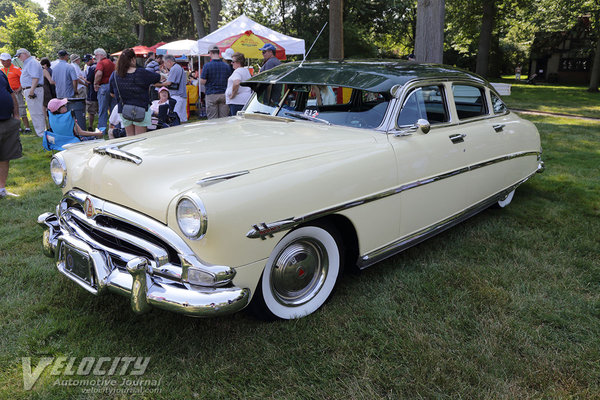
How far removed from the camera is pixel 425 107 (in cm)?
362

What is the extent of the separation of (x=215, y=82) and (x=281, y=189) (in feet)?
22.8

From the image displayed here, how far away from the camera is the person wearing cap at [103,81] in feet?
28.4

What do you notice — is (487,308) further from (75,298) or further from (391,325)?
(75,298)

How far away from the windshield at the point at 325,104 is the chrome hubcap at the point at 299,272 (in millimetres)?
1090

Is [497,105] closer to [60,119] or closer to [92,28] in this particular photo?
[60,119]

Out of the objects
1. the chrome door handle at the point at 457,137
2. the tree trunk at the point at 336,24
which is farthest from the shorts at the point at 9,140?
the tree trunk at the point at 336,24

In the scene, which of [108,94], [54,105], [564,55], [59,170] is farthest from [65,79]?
[564,55]

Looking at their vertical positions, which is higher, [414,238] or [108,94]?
[108,94]

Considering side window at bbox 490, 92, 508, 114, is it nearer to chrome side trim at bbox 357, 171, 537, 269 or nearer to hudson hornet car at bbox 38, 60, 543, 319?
hudson hornet car at bbox 38, 60, 543, 319

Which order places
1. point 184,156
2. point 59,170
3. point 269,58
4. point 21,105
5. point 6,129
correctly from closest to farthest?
1. point 184,156
2. point 59,170
3. point 6,129
4. point 269,58
5. point 21,105

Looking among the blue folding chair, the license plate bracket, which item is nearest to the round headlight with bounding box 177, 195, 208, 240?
the license plate bracket

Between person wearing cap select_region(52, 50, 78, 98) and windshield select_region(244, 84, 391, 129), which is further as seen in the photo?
person wearing cap select_region(52, 50, 78, 98)

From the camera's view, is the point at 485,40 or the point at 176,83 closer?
the point at 176,83

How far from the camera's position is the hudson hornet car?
7.45 ft
